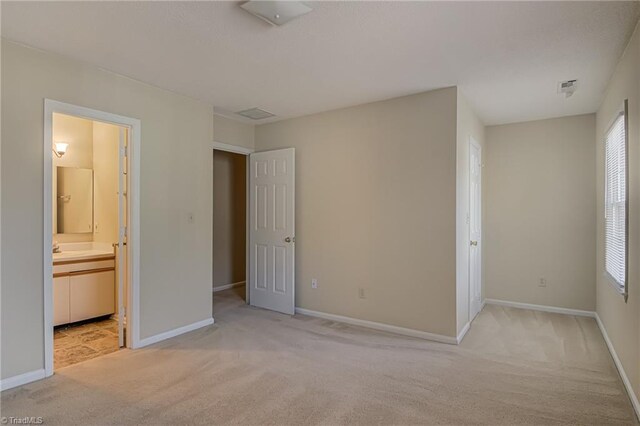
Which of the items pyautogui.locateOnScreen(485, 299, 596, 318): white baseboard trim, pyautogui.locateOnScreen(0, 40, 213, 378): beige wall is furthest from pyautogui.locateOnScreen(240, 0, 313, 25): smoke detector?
pyautogui.locateOnScreen(485, 299, 596, 318): white baseboard trim

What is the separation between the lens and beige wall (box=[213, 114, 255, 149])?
15.2 feet

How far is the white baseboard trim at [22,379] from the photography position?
2574 millimetres

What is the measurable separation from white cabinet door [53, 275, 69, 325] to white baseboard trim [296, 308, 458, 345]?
2574 mm

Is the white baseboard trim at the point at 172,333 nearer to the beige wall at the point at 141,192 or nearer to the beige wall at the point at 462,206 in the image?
the beige wall at the point at 141,192

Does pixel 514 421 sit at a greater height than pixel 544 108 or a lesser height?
lesser

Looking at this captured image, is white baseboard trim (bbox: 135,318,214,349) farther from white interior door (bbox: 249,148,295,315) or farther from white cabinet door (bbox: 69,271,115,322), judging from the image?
white cabinet door (bbox: 69,271,115,322)

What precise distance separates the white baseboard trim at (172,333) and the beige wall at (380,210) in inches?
47.1

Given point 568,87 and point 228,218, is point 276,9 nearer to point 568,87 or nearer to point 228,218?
point 568,87

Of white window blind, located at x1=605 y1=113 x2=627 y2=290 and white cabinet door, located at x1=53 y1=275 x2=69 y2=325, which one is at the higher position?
white window blind, located at x1=605 y1=113 x2=627 y2=290

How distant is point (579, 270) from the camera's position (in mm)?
4617

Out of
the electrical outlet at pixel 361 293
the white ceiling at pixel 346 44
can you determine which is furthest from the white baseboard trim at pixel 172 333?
the white ceiling at pixel 346 44

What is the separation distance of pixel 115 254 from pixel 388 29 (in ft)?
12.7

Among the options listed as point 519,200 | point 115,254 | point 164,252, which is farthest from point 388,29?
point 115,254

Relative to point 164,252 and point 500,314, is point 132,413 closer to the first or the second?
point 164,252
